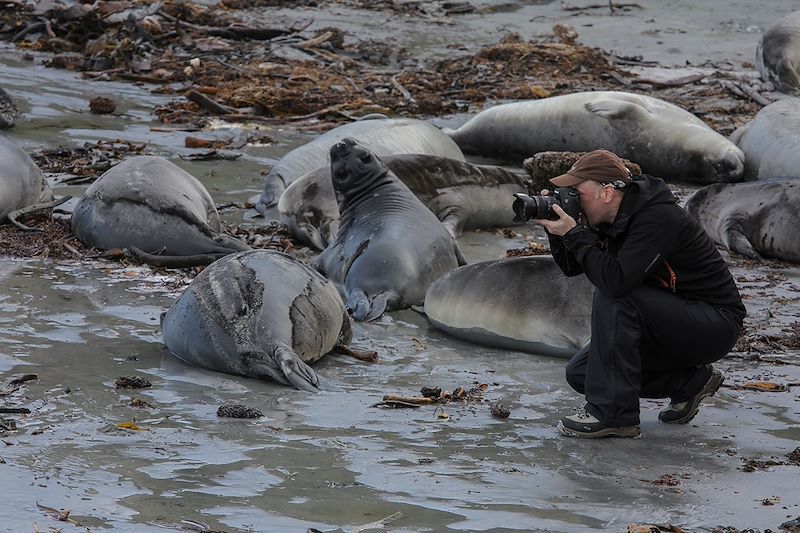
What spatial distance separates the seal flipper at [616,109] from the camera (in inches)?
402

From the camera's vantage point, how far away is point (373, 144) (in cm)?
907

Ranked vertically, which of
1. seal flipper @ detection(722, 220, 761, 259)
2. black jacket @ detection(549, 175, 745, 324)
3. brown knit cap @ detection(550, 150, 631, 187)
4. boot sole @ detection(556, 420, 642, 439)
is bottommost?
seal flipper @ detection(722, 220, 761, 259)

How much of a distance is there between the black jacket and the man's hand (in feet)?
0.07

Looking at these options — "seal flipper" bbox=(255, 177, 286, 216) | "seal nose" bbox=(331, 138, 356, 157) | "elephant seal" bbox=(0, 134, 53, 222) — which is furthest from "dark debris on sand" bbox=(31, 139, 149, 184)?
"seal nose" bbox=(331, 138, 356, 157)

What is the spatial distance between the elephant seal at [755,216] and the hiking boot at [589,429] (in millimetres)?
3383

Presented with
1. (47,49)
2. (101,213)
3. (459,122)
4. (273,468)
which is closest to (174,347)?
(273,468)

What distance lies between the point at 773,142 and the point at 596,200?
18.1ft

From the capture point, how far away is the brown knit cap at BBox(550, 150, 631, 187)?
4410 millimetres

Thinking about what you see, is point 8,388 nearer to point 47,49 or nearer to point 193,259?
point 193,259

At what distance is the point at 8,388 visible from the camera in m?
4.56

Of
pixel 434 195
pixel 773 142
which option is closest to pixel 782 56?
pixel 773 142

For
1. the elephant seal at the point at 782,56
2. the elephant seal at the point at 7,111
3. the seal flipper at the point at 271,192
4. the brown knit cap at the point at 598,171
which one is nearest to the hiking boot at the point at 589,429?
the brown knit cap at the point at 598,171

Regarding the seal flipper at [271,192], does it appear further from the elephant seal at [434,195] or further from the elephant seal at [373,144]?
the elephant seal at [434,195]

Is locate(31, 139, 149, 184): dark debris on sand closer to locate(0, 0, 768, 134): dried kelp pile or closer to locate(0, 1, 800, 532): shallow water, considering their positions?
locate(0, 0, 768, 134): dried kelp pile
